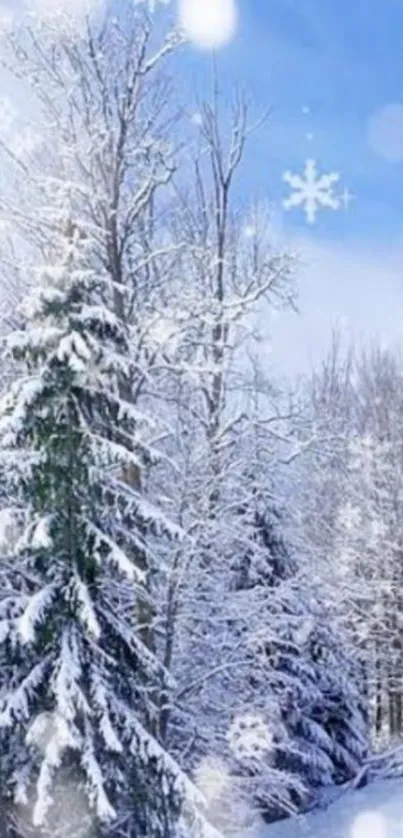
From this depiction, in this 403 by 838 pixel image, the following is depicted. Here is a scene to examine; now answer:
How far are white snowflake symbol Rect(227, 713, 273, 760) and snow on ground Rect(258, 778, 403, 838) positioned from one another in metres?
1.35

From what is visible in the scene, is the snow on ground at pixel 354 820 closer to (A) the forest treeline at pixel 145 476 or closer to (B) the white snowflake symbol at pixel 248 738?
(A) the forest treeline at pixel 145 476

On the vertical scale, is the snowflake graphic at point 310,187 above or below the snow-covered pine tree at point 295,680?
above

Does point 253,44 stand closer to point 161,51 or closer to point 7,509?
point 161,51

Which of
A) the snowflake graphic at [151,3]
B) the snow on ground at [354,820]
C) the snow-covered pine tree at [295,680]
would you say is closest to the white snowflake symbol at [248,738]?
the snow-covered pine tree at [295,680]

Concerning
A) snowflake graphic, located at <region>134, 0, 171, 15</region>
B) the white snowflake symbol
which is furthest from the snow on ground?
snowflake graphic, located at <region>134, 0, 171, 15</region>

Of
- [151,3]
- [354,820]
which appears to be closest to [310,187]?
[151,3]

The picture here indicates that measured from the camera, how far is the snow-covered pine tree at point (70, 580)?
18.2 ft

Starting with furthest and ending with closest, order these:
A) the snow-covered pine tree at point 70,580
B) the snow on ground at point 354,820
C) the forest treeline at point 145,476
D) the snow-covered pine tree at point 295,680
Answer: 1. the snow on ground at point 354,820
2. the snow-covered pine tree at point 295,680
3. the forest treeline at point 145,476
4. the snow-covered pine tree at point 70,580

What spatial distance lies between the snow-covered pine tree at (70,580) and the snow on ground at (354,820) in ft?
14.6

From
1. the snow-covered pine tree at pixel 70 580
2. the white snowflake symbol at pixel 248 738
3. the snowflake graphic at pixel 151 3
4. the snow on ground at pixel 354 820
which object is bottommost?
the snow on ground at pixel 354 820

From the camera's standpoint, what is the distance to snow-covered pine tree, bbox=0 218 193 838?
18.2 ft

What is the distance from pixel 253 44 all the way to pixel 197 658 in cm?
570

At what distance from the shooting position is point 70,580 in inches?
228

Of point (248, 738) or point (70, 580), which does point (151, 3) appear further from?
point (248, 738)
